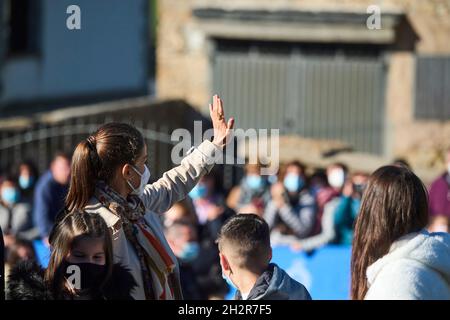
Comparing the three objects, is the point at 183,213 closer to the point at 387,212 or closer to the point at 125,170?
the point at 125,170

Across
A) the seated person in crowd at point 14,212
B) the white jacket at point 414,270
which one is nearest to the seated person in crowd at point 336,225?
the seated person in crowd at point 14,212

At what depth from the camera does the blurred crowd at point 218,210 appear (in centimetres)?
952

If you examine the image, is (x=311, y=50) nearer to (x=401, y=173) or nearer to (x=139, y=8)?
(x=139, y=8)

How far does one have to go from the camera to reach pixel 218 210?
410 inches

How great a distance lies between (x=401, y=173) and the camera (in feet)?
15.1

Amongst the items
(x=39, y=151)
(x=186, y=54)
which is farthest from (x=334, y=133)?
(x=39, y=151)

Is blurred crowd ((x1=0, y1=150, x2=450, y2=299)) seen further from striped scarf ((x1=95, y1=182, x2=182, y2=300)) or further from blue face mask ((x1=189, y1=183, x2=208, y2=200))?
striped scarf ((x1=95, y1=182, x2=182, y2=300))

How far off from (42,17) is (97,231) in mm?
18491

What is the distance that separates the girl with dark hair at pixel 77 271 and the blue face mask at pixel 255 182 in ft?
23.3

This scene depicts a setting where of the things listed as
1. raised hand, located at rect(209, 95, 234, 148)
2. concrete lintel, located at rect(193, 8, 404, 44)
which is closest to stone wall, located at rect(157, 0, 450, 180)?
concrete lintel, located at rect(193, 8, 404, 44)

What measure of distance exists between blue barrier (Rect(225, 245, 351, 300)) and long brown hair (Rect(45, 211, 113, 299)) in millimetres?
4714

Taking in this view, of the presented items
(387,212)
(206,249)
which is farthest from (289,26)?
(387,212)

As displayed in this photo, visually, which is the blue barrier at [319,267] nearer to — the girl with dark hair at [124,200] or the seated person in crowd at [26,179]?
the seated person in crowd at [26,179]

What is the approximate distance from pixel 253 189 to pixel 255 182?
0.39 feet
